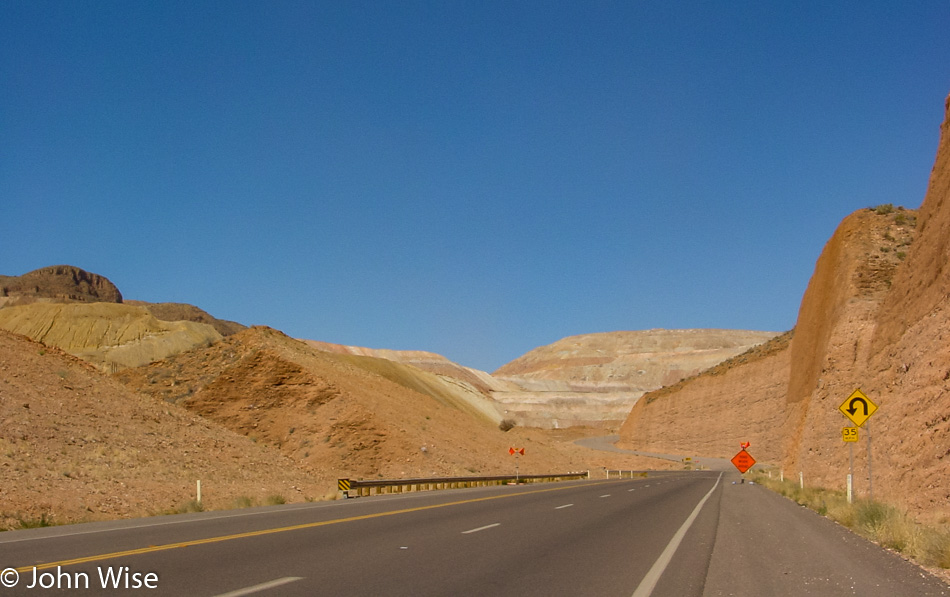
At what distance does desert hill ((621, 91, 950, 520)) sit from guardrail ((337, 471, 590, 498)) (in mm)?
14303

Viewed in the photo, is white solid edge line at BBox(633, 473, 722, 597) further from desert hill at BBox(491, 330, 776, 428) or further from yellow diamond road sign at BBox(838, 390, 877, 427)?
desert hill at BBox(491, 330, 776, 428)

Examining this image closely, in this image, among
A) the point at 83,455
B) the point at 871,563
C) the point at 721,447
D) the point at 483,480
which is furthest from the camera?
the point at 721,447

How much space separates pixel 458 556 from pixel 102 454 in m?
20.0

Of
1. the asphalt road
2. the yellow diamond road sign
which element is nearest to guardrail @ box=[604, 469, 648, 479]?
the yellow diamond road sign

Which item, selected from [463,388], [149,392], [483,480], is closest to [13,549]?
[483,480]

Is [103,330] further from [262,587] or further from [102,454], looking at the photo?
[262,587]

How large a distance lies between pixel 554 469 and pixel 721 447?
952 inches

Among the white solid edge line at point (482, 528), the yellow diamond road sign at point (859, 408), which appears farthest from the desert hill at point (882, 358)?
the white solid edge line at point (482, 528)

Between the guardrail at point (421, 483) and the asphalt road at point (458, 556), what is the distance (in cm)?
1021

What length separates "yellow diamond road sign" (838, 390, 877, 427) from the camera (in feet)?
62.6

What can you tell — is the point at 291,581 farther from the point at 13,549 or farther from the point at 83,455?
the point at 83,455

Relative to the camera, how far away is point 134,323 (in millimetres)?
126062

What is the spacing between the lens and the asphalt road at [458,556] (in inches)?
328

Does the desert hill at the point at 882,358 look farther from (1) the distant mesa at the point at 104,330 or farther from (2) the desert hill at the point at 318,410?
(1) the distant mesa at the point at 104,330
